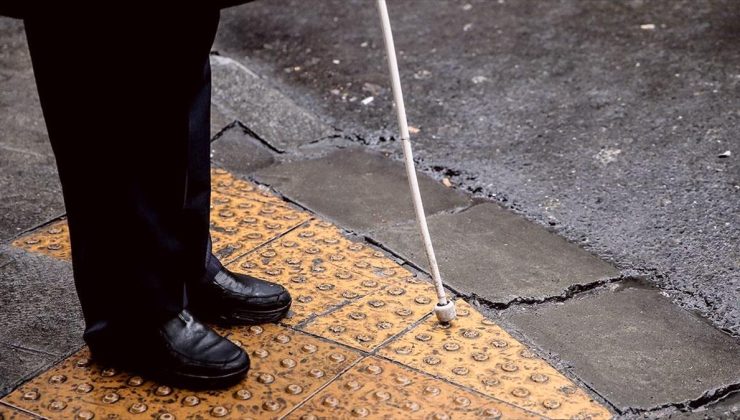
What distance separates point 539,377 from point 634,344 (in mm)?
311

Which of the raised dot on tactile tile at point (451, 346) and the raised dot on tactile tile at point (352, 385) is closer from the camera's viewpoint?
the raised dot on tactile tile at point (352, 385)

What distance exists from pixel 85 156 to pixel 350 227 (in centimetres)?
111

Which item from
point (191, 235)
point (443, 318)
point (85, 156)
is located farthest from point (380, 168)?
point (85, 156)

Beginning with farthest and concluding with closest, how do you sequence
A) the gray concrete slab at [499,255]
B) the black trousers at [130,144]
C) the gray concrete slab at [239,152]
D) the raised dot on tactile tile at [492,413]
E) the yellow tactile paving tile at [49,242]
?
the gray concrete slab at [239,152]
the yellow tactile paving tile at [49,242]
the gray concrete slab at [499,255]
the raised dot on tactile tile at [492,413]
the black trousers at [130,144]

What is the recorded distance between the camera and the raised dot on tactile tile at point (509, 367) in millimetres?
2273

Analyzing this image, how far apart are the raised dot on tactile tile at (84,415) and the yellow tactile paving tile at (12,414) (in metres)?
0.09

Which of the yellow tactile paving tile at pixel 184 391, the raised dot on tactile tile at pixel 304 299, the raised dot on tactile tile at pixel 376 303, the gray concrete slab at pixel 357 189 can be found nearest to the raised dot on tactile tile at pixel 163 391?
the yellow tactile paving tile at pixel 184 391

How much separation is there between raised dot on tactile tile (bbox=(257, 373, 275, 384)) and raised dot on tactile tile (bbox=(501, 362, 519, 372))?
0.53m

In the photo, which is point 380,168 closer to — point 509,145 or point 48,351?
point 509,145

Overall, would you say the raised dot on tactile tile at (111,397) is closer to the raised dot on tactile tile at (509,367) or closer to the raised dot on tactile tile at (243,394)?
the raised dot on tactile tile at (243,394)

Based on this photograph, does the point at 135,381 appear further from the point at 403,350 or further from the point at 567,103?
the point at 567,103

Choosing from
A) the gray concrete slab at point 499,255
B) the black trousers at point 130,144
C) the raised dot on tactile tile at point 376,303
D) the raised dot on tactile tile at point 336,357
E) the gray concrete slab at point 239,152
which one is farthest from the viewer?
the gray concrete slab at point 239,152

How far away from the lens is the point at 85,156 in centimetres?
204

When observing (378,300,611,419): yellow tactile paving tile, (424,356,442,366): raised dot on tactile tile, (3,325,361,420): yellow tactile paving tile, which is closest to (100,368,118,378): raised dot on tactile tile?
(3,325,361,420): yellow tactile paving tile
